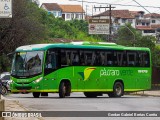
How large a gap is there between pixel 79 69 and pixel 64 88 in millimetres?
1596

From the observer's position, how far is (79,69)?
33.6 meters

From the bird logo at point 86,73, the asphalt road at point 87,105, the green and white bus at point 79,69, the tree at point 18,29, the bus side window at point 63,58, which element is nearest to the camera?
the asphalt road at point 87,105

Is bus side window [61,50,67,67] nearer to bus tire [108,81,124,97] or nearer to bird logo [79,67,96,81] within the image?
bird logo [79,67,96,81]

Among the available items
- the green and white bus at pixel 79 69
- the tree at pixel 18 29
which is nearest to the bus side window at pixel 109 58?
the green and white bus at pixel 79 69

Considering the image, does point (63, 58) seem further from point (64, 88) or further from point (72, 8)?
point (72, 8)

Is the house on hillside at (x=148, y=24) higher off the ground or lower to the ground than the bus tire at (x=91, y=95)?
higher

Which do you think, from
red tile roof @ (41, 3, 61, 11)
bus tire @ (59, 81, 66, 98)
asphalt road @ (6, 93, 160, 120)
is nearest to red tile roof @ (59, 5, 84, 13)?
red tile roof @ (41, 3, 61, 11)

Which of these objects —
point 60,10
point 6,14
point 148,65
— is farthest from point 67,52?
point 60,10

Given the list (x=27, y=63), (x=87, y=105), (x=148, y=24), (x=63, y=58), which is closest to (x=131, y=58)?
(x=63, y=58)

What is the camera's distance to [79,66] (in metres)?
33.6

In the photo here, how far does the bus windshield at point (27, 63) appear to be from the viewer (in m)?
31.9

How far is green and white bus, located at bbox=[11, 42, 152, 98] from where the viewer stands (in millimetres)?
31938

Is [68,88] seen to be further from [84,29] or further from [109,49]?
[84,29]

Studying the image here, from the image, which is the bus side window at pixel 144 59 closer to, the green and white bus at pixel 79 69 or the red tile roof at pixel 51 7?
the green and white bus at pixel 79 69
